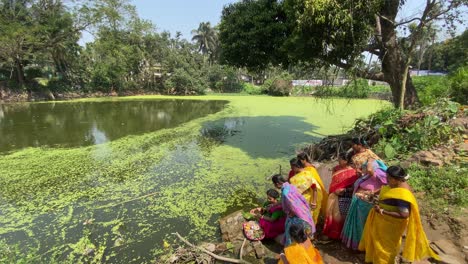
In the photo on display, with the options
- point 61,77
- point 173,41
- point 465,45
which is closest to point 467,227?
point 465,45

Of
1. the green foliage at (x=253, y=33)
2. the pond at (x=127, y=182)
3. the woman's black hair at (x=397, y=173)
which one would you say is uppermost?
the green foliage at (x=253, y=33)

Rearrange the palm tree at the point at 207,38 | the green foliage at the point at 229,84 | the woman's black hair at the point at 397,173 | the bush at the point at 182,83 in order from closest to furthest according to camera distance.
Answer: the woman's black hair at the point at 397,173 → the bush at the point at 182,83 → the green foliage at the point at 229,84 → the palm tree at the point at 207,38

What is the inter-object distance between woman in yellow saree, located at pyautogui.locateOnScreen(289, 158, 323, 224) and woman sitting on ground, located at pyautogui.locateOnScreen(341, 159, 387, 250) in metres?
0.33

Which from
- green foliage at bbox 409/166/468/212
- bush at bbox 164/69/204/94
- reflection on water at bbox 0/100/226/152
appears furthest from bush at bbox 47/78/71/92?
green foliage at bbox 409/166/468/212

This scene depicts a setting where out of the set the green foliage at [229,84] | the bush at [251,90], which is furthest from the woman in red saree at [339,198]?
the green foliage at [229,84]

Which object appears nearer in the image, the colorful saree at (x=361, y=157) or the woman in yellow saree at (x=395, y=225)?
the woman in yellow saree at (x=395, y=225)

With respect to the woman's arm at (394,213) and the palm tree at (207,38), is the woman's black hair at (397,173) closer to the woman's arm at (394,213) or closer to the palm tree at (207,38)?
the woman's arm at (394,213)

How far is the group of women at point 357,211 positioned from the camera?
2.24 metres

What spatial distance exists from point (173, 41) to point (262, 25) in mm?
25053

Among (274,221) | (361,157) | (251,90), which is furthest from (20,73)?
(361,157)

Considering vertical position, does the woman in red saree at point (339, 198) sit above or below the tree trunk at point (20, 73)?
below

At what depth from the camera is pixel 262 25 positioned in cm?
700

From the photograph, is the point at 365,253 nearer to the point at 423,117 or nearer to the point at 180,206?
the point at 180,206

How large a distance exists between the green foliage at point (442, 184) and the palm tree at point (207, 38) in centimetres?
3428
